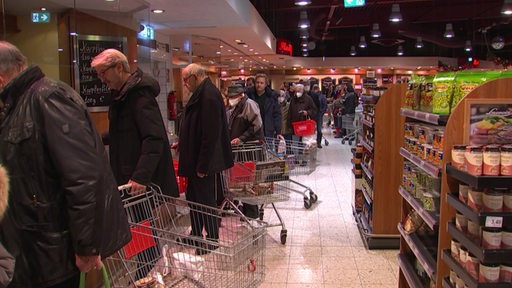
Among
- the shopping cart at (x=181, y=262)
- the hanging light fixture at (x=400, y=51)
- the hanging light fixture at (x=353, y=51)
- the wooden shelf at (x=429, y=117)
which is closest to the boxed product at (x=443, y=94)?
the wooden shelf at (x=429, y=117)

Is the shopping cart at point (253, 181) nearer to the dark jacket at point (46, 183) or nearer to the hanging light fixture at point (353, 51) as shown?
the dark jacket at point (46, 183)

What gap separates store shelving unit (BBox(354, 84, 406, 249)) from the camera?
4168mm

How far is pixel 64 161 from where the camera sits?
1.73 meters

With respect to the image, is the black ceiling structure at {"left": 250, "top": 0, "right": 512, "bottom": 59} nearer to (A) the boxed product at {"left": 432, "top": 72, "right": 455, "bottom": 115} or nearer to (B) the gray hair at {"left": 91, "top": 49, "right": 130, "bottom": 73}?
(B) the gray hair at {"left": 91, "top": 49, "right": 130, "bottom": 73}

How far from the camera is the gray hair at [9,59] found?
1.80 meters

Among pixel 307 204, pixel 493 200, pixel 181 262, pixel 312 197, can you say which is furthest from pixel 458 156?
pixel 312 197

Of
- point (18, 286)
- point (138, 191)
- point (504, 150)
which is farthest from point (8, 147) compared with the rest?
point (504, 150)

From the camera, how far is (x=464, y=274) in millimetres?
2041

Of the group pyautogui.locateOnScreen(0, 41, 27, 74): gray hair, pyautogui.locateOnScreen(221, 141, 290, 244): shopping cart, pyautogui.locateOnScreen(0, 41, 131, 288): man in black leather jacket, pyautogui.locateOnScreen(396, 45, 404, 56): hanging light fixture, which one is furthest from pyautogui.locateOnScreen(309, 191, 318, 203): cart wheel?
pyautogui.locateOnScreen(396, 45, 404, 56): hanging light fixture

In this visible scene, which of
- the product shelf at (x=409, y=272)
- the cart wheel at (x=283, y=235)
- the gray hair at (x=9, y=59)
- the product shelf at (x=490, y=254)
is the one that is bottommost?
the cart wheel at (x=283, y=235)

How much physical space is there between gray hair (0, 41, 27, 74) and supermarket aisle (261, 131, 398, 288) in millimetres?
2585

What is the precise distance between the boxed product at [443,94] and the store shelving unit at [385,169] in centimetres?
144

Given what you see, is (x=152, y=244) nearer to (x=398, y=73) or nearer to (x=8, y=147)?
(x=8, y=147)

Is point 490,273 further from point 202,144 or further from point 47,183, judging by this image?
point 202,144
